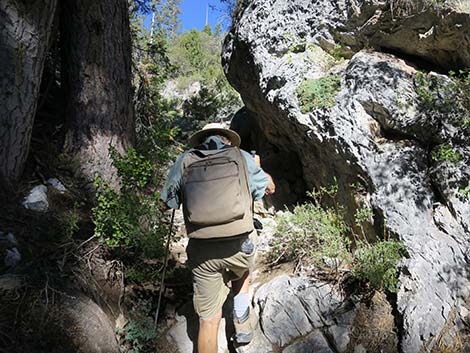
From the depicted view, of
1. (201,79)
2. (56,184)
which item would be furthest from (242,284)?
(201,79)

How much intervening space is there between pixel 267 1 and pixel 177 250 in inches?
174

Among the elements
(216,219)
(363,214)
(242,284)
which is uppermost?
(216,219)

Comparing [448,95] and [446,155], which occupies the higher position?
[448,95]

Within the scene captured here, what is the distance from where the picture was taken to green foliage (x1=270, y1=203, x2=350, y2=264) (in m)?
4.62

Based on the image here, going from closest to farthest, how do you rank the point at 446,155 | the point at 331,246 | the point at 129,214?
the point at 446,155, the point at 129,214, the point at 331,246

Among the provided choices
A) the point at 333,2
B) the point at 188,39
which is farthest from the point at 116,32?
the point at 188,39

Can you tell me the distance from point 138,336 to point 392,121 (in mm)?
3903

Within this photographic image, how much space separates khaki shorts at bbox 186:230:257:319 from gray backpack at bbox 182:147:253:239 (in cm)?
15

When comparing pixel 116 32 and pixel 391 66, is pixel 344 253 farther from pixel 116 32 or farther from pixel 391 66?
pixel 116 32

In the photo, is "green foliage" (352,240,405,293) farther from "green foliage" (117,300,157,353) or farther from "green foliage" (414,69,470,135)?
"green foliage" (117,300,157,353)

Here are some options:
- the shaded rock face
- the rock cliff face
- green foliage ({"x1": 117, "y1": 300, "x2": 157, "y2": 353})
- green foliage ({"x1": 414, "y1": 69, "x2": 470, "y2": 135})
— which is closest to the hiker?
green foliage ({"x1": 117, "y1": 300, "x2": 157, "y2": 353})

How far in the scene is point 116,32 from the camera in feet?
19.2

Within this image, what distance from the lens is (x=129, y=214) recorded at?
437 cm

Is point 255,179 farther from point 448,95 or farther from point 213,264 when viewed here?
point 448,95
